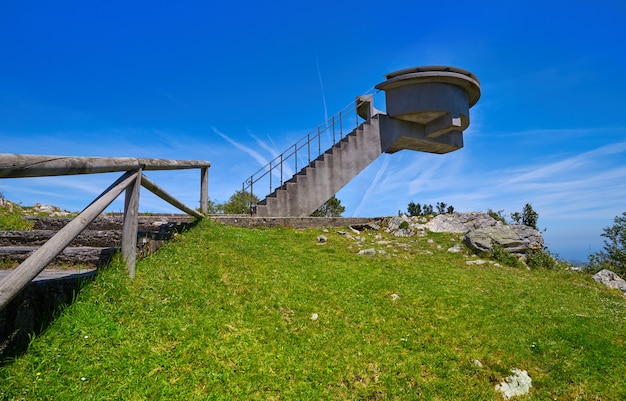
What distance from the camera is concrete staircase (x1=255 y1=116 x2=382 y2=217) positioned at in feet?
50.6

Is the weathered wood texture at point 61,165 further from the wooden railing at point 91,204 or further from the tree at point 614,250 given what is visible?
the tree at point 614,250

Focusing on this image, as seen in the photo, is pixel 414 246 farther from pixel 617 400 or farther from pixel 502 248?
pixel 617 400

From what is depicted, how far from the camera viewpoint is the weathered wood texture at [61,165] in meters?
2.79

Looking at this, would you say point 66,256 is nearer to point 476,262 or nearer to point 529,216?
point 476,262

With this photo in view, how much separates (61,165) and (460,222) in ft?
45.0

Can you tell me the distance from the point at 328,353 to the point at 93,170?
3.35m

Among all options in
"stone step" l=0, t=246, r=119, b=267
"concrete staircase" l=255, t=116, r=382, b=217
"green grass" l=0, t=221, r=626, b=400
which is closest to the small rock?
"green grass" l=0, t=221, r=626, b=400

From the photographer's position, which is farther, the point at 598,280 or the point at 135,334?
the point at 598,280

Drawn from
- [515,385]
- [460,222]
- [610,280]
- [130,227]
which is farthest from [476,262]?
[130,227]

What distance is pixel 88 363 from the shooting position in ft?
10.5

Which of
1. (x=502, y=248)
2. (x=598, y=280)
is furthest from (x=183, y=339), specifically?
(x=598, y=280)

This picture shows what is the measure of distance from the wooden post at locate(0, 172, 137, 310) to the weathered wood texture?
0.92 ft

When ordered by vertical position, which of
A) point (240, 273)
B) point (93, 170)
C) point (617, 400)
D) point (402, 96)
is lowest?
point (617, 400)

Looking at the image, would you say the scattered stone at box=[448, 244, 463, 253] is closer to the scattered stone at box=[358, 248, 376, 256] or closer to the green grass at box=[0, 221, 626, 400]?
the scattered stone at box=[358, 248, 376, 256]
